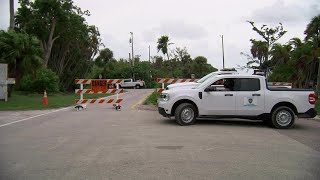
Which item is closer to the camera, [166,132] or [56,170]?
[56,170]

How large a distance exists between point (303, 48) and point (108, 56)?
4686 cm

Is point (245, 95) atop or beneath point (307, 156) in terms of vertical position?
atop

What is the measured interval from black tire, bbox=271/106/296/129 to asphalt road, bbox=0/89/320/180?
0.44 metres

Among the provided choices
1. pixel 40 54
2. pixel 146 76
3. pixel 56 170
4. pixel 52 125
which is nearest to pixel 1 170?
pixel 56 170

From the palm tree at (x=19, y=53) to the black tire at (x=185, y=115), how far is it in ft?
56.2

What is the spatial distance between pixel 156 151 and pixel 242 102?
16.6 ft

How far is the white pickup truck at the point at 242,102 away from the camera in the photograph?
1245 cm

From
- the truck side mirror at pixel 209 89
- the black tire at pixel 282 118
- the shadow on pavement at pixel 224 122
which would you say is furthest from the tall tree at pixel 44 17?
the black tire at pixel 282 118

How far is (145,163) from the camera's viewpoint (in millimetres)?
7234

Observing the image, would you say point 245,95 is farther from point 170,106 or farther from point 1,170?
point 1,170

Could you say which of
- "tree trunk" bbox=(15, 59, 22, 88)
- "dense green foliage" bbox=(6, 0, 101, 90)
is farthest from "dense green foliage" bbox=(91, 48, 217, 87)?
"tree trunk" bbox=(15, 59, 22, 88)

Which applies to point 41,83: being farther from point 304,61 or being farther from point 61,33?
point 304,61

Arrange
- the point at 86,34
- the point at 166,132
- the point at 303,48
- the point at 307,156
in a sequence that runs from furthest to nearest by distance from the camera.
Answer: the point at 86,34, the point at 303,48, the point at 166,132, the point at 307,156

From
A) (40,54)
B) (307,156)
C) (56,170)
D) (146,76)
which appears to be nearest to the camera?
(56,170)
